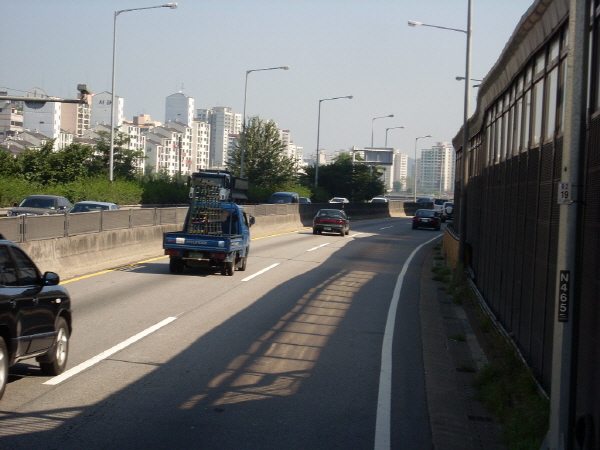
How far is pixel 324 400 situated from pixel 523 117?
5.84 metres

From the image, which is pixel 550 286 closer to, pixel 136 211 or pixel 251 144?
pixel 136 211

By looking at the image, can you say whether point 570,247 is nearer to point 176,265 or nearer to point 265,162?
point 176,265

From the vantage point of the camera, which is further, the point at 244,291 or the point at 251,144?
the point at 251,144

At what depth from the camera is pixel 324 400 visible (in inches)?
326

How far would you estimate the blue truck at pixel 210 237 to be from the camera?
754 inches

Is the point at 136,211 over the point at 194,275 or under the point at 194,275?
over

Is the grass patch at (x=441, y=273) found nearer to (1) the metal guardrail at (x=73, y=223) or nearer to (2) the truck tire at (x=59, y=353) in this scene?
(1) the metal guardrail at (x=73, y=223)

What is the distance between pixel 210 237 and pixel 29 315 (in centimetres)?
1160

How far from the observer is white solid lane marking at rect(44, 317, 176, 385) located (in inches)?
339

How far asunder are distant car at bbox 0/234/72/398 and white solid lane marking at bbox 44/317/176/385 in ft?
0.42

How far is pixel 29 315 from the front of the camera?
25.1 feet

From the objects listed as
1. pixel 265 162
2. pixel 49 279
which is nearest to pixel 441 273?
pixel 49 279

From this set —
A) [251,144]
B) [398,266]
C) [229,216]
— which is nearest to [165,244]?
[229,216]

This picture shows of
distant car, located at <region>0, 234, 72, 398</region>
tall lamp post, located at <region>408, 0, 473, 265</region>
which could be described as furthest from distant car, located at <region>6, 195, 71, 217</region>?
distant car, located at <region>0, 234, 72, 398</region>
